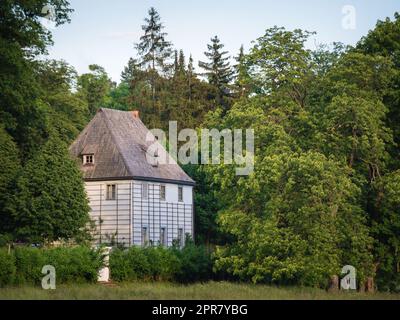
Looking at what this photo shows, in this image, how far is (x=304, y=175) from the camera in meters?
36.9

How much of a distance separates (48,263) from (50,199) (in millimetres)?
8196

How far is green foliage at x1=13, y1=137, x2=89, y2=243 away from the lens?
4500 centimetres

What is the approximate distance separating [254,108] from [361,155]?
5.62 metres

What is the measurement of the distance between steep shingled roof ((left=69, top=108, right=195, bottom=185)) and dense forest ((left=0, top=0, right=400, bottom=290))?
6008 millimetres

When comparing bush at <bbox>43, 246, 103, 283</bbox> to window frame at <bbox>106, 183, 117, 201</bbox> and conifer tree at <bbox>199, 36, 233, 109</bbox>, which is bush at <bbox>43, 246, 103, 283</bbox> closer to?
window frame at <bbox>106, 183, 117, 201</bbox>

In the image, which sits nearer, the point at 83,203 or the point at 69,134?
the point at 83,203

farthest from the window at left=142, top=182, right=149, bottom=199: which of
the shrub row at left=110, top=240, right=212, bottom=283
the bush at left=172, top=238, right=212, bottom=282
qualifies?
the bush at left=172, top=238, right=212, bottom=282

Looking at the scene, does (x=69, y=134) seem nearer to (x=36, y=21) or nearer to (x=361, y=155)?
(x=36, y=21)

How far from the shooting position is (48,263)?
124ft

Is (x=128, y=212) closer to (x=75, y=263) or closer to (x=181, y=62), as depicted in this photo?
(x=75, y=263)

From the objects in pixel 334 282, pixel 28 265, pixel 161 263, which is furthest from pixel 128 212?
pixel 334 282

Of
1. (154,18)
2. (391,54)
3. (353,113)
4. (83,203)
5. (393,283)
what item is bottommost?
(393,283)
